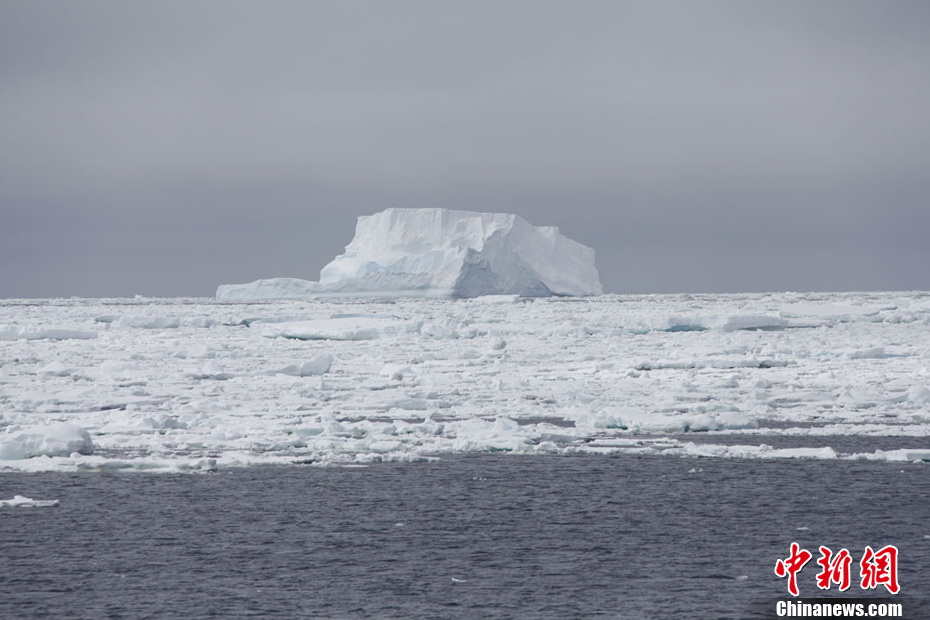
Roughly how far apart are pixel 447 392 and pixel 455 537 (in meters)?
10.3

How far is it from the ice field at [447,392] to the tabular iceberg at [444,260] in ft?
92.5

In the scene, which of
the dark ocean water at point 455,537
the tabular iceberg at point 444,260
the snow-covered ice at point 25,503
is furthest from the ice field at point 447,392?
the tabular iceberg at point 444,260

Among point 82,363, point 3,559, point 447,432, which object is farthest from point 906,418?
point 82,363

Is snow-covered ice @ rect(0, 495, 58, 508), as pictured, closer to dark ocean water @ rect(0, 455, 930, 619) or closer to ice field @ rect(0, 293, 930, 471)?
dark ocean water @ rect(0, 455, 930, 619)

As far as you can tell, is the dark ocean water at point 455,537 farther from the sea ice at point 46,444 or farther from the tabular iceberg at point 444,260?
the tabular iceberg at point 444,260

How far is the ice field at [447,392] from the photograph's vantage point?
14492 millimetres

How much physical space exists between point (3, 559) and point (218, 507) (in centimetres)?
245

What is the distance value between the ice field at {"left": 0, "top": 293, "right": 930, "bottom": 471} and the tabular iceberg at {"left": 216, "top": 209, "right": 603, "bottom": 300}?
28188 millimetres

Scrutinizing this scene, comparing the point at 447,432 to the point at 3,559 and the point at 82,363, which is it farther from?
the point at 82,363

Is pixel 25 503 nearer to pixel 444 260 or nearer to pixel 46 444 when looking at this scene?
pixel 46 444

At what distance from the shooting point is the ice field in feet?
47.5

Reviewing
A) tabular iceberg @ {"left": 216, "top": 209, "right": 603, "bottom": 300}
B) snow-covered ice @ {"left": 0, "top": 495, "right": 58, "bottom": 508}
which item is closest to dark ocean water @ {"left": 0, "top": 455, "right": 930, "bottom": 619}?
snow-covered ice @ {"left": 0, "top": 495, "right": 58, "bottom": 508}

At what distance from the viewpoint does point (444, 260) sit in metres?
66.8

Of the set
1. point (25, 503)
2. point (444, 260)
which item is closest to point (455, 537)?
point (25, 503)
